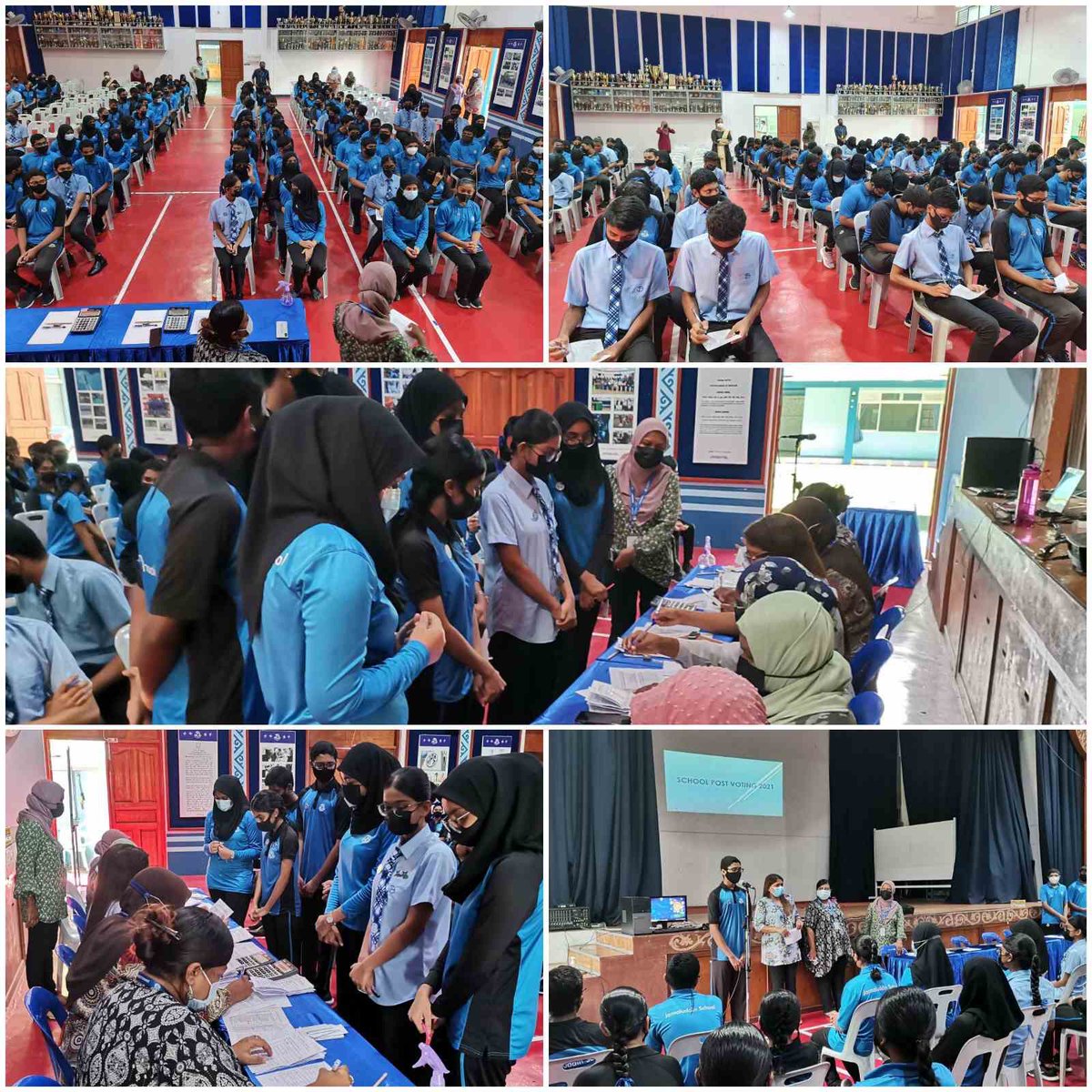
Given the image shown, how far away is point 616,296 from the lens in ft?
10.0

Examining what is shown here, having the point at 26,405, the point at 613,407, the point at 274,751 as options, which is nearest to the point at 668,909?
the point at 274,751

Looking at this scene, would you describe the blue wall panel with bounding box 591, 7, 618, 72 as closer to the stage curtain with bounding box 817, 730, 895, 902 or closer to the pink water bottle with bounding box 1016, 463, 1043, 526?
the pink water bottle with bounding box 1016, 463, 1043, 526

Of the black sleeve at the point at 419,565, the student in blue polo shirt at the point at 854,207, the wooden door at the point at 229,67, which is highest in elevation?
the wooden door at the point at 229,67

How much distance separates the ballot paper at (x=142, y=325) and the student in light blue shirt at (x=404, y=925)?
133 centimetres

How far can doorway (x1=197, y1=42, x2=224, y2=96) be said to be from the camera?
2951 millimetres

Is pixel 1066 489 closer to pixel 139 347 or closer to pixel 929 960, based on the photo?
pixel 929 960

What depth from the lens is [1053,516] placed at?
316 cm

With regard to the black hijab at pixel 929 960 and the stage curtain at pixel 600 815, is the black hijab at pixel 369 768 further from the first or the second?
the black hijab at pixel 929 960

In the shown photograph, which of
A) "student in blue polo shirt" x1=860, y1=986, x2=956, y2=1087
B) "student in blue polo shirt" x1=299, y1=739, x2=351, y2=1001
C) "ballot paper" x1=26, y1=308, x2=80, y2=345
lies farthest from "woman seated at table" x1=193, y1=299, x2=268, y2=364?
"student in blue polo shirt" x1=860, y1=986, x2=956, y2=1087

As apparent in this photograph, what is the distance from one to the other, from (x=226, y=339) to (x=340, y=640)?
863 mm

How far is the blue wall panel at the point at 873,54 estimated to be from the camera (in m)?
2.96

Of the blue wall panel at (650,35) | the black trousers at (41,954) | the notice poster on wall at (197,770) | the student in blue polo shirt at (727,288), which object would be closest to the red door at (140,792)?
the notice poster on wall at (197,770)

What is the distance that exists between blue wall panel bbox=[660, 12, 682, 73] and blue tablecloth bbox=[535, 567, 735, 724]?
128cm

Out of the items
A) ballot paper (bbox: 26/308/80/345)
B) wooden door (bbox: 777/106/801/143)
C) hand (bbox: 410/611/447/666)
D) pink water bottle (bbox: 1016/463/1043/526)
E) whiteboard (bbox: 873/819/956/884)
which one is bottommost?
whiteboard (bbox: 873/819/956/884)
